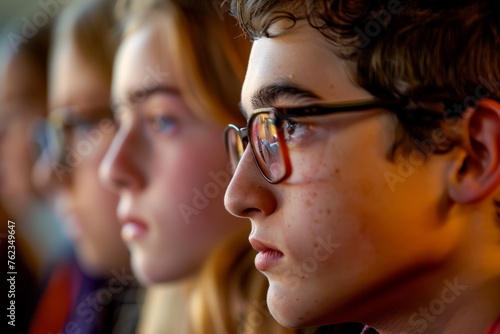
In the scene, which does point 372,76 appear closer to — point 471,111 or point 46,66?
point 471,111

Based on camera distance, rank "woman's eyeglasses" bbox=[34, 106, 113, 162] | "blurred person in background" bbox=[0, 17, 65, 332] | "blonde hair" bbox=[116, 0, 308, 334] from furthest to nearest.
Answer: "blurred person in background" bbox=[0, 17, 65, 332], "woman's eyeglasses" bbox=[34, 106, 113, 162], "blonde hair" bbox=[116, 0, 308, 334]

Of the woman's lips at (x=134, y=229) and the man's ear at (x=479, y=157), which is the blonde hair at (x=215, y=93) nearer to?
the woman's lips at (x=134, y=229)

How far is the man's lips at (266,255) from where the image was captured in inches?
36.3

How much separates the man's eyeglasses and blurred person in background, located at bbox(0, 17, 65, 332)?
4.24ft

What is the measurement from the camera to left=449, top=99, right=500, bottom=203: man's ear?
2.76 ft

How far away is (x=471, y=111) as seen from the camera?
0.84 metres

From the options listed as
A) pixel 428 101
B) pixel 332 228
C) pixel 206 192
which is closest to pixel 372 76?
pixel 428 101

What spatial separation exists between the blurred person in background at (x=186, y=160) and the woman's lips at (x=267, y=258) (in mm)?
400

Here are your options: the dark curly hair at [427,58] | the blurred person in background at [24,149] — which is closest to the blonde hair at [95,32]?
the blurred person in background at [24,149]

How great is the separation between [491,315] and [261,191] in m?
0.29

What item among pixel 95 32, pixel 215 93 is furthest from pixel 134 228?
pixel 95 32

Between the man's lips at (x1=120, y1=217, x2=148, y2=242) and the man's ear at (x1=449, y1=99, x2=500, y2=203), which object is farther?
the man's lips at (x1=120, y1=217, x2=148, y2=242)

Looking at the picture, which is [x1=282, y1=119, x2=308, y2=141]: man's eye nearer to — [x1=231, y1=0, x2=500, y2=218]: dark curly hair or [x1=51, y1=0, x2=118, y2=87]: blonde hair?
[x1=231, y1=0, x2=500, y2=218]: dark curly hair

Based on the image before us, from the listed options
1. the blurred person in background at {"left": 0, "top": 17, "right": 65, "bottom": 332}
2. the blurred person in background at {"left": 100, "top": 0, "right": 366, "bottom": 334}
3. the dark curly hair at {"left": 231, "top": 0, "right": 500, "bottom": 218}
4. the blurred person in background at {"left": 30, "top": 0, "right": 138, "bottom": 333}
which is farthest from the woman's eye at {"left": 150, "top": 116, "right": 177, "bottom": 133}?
the blurred person in background at {"left": 0, "top": 17, "right": 65, "bottom": 332}
